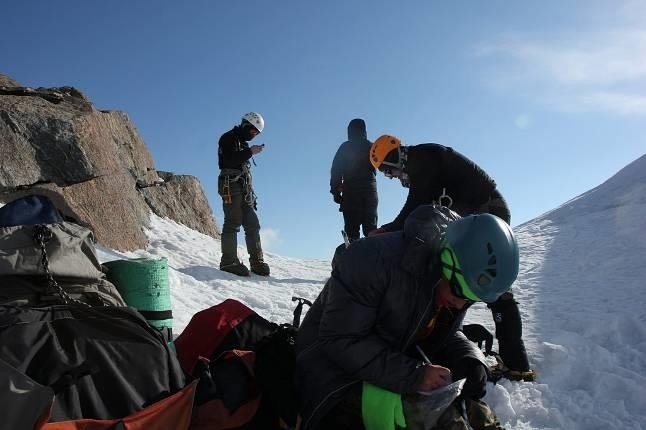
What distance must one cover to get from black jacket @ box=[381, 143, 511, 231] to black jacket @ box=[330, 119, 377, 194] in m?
3.83

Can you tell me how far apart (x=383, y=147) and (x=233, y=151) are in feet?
12.1

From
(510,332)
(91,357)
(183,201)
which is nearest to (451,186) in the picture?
(510,332)

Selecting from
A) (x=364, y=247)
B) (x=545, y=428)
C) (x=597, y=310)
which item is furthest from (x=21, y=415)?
(x=597, y=310)

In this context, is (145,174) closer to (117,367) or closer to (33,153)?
(33,153)

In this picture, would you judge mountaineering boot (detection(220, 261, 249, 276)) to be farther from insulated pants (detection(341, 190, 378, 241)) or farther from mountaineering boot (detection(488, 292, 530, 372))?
mountaineering boot (detection(488, 292, 530, 372))

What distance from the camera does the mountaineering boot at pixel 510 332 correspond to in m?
4.53

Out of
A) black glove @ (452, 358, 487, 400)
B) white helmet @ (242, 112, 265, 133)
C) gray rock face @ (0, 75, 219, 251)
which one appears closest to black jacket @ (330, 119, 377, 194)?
white helmet @ (242, 112, 265, 133)

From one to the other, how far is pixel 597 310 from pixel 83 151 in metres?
7.62

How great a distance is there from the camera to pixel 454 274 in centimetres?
250

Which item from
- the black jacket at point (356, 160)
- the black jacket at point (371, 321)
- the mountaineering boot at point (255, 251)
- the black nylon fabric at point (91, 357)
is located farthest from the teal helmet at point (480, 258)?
the mountaineering boot at point (255, 251)

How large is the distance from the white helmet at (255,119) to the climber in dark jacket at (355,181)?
133cm

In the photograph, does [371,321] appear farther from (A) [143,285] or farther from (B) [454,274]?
(A) [143,285]

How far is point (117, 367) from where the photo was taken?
236 centimetres

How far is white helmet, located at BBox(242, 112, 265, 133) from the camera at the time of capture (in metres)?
8.66
